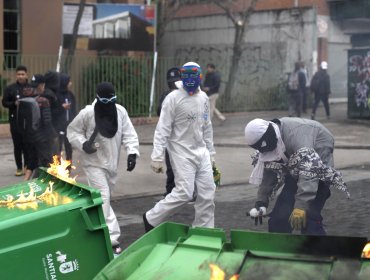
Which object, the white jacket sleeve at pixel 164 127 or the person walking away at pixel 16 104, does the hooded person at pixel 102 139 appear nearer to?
the white jacket sleeve at pixel 164 127

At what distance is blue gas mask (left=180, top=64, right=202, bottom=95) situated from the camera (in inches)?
274

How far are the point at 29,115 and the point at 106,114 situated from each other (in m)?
3.40

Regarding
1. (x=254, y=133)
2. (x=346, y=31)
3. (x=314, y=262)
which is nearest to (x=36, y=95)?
(x=254, y=133)

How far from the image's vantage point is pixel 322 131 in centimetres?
565

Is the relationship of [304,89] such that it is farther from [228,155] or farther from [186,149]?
[186,149]

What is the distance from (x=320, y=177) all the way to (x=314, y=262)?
2138 millimetres

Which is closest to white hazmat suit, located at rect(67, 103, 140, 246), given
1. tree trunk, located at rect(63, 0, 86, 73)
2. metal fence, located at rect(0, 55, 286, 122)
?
metal fence, located at rect(0, 55, 286, 122)

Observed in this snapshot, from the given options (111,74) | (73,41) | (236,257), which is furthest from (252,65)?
(236,257)

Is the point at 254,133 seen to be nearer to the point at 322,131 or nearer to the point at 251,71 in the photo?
the point at 322,131

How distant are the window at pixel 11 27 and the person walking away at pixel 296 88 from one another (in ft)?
24.3

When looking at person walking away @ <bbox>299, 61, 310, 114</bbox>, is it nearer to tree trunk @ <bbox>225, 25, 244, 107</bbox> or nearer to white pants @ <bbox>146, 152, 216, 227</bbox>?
tree trunk @ <bbox>225, 25, 244, 107</bbox>

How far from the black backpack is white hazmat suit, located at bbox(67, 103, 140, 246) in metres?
3.12

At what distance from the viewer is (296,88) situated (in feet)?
68.2

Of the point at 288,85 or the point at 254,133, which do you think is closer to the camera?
the point at 254,133
